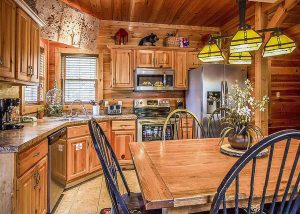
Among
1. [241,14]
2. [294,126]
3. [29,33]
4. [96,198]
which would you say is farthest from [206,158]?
[294,126]

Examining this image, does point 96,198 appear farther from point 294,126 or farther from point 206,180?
point 294,126

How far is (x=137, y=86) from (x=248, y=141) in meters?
2.82

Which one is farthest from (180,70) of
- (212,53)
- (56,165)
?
(56,165)

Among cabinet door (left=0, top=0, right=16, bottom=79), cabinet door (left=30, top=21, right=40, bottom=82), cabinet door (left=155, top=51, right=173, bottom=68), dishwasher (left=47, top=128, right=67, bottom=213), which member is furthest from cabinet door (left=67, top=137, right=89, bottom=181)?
cabinet door (left=155, top=51, right=173, bottom=68)

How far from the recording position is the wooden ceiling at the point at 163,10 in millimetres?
3789

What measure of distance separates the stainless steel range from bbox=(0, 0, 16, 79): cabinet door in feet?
7.43

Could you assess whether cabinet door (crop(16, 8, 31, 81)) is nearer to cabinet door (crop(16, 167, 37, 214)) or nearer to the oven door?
cabinet door (crop(16, 167, 37, 214))

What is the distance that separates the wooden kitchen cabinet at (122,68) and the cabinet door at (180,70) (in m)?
0.89

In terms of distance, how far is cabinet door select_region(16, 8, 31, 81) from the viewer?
7.61 ft

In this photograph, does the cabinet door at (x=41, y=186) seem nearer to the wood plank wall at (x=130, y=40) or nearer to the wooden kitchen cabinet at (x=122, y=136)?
the wooden kitchen cabinet at (x=122, y=136)

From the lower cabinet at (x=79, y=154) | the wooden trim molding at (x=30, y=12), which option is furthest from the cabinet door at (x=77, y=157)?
the wooden trim molding at (x=30, y=12)

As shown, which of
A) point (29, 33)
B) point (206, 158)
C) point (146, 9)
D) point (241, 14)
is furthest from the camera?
point (146, 9)

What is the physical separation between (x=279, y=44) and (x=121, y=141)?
9.20 ft

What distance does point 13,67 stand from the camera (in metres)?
2.23
